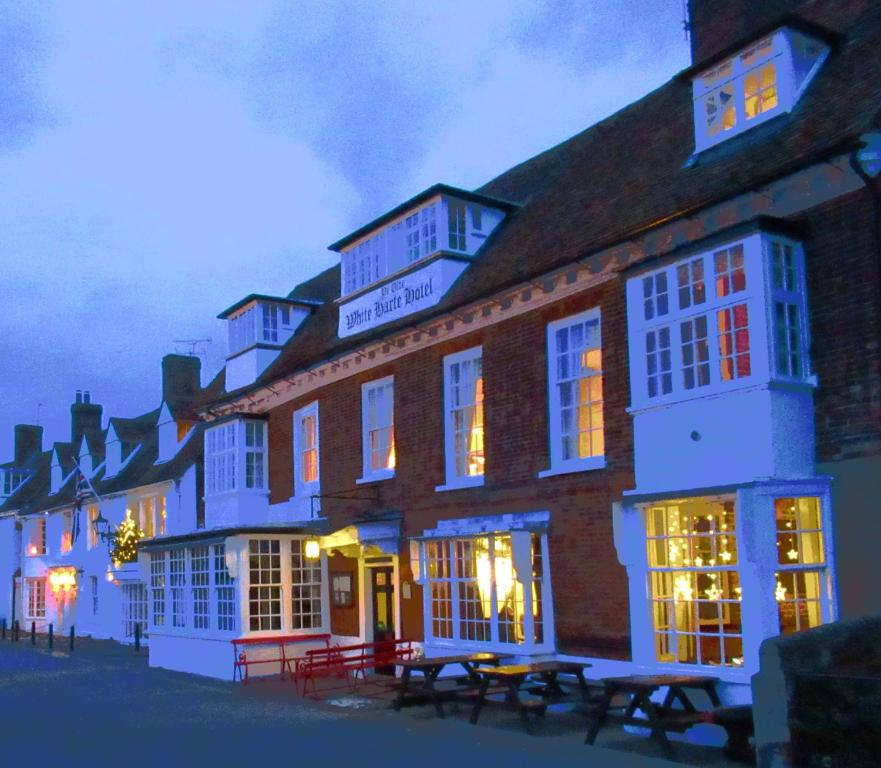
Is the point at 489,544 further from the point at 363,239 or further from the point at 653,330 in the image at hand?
the point at 363,239

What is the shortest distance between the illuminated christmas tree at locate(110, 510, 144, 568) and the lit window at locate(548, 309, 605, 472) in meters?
20.9

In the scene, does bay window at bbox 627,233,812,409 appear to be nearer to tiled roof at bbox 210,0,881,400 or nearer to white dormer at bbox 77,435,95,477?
tiled roof at bbox 210,0,881,400

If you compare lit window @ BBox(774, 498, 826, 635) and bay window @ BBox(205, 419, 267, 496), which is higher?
bay window @ BBox(205, 419, 267, 496)

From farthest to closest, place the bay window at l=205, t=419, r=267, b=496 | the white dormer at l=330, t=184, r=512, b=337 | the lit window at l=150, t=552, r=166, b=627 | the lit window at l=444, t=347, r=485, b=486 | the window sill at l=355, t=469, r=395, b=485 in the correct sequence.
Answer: the lit window at l=150, t=552, r=166, b=627 < the bay window at l=205, t=419, r=267, b=496 < the window sill at l=355, t=469, r=395, b=485 < the white dormer at l=330, t=184, r=512, b=337 < the lit window at l=444, t=347, r=485, b=486

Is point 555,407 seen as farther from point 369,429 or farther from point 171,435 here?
point 171,435

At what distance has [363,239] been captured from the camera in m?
20.1

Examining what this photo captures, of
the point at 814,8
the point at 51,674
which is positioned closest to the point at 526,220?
the point at 814,8

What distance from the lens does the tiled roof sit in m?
12.0

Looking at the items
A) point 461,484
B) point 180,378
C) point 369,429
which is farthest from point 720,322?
point 180,378

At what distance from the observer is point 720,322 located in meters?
11.8

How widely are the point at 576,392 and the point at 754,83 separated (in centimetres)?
464

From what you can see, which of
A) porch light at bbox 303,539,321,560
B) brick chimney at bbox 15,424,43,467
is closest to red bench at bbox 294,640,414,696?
→ porch light at bbox 303,539,321,560

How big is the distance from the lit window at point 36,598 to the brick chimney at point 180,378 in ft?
43.4

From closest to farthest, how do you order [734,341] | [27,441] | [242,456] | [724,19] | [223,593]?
[734,341] → [724,19] → [223,593] → [242,456] → [27,441]
